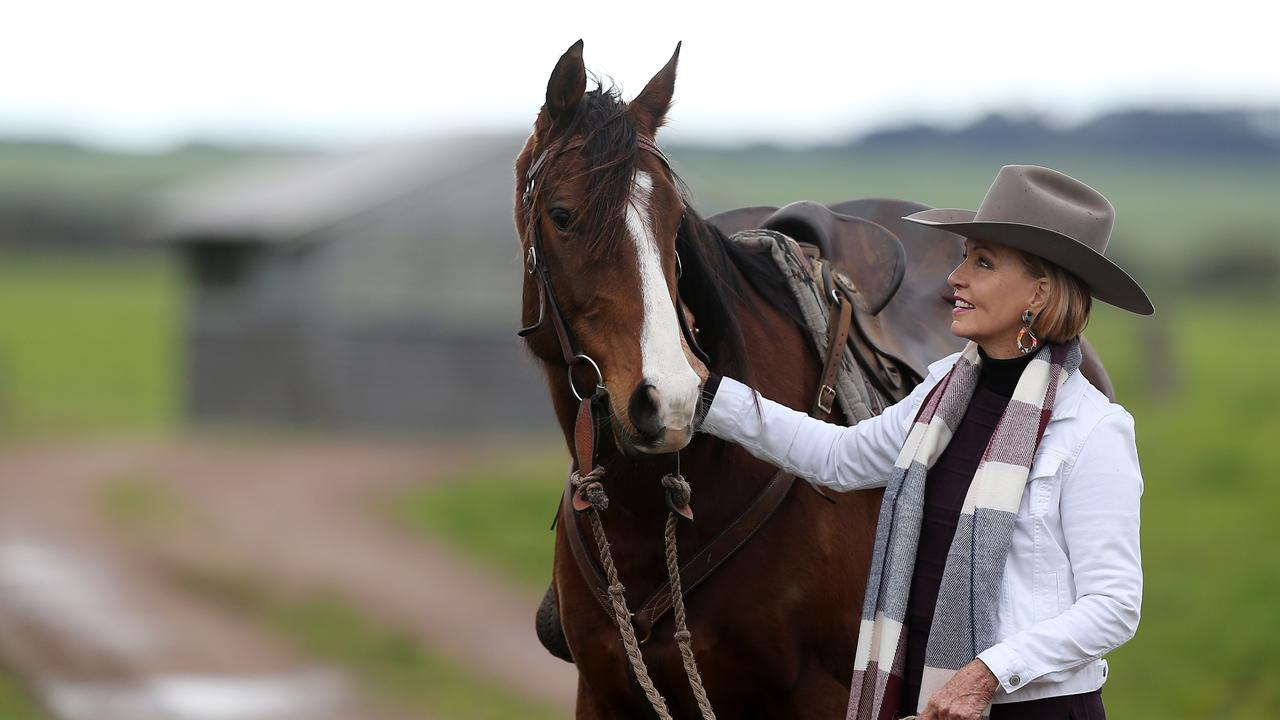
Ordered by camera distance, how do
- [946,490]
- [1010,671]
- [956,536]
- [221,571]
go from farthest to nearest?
[221,571], [946,490], [956,536], [1010,671]

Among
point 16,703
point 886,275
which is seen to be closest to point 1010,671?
point 886,275

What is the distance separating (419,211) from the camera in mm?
18828

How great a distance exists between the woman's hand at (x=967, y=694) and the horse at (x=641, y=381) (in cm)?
65

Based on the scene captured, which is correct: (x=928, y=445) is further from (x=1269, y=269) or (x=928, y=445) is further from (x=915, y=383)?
(x=1269, y=269)

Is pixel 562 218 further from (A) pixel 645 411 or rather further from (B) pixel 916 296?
(B) pixel 916 296

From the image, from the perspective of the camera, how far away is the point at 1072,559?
7.60ft

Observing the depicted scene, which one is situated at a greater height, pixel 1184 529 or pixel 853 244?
pixel 853 244

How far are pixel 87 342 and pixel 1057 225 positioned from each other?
33.7 m

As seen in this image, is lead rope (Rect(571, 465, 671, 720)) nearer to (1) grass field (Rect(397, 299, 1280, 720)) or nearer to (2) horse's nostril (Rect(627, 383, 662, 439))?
(2) horse's nostril (Rect(627, 383, 662, 439))

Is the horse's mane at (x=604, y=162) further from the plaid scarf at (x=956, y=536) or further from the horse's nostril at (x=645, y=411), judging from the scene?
the plaid scarf at (x=956, y=536)

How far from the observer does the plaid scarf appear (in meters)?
2.34

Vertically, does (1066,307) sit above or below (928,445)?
above

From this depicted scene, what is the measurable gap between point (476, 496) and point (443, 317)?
6.57 meters

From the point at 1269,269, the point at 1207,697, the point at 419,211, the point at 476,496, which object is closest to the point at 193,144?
the point at 1269,269
